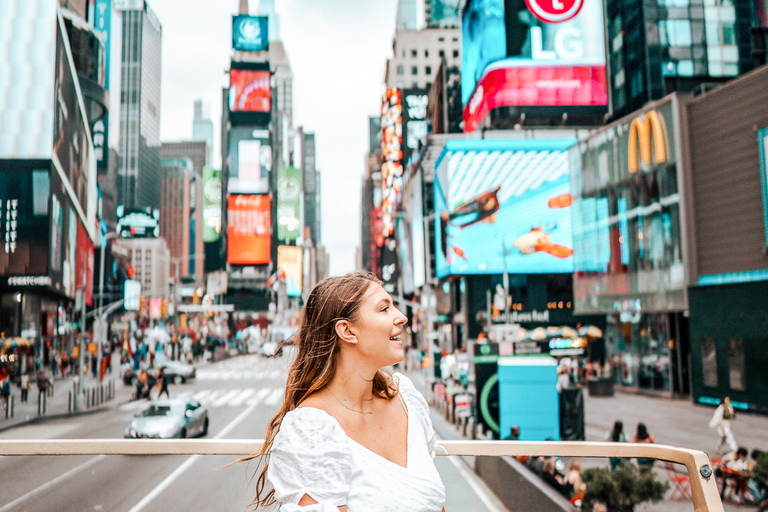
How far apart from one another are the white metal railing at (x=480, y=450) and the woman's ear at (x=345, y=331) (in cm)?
70

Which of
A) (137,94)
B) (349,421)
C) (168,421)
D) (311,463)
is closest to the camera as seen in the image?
(311,463)

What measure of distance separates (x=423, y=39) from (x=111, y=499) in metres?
115

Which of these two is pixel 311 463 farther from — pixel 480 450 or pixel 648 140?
pixel 648 140

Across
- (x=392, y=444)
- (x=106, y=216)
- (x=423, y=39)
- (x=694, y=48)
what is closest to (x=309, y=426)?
(x=392, y=444)

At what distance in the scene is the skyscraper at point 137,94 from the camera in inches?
1385

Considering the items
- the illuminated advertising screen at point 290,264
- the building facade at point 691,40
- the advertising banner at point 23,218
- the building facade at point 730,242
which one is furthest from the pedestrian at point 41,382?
the illuminated advertising screen at point 290,264

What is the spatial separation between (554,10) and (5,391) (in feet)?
145

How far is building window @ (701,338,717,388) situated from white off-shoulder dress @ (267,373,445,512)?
23655 millimetres

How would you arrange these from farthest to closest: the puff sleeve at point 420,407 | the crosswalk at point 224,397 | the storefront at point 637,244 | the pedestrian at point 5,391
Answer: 1. the storefront at point 637,244
2. the crosswalk at point 224,397
3. the pedestrian at point 5,391
4. the puff sleeve at point 420,407

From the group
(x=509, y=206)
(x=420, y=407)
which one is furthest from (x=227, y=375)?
(x=420, y=407)

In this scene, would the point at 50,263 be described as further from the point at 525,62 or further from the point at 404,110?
the point at 404,110

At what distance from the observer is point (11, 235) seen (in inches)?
755

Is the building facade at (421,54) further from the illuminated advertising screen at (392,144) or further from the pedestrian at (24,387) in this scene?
the pedestrian at (24,387)

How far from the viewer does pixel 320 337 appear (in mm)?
1856
